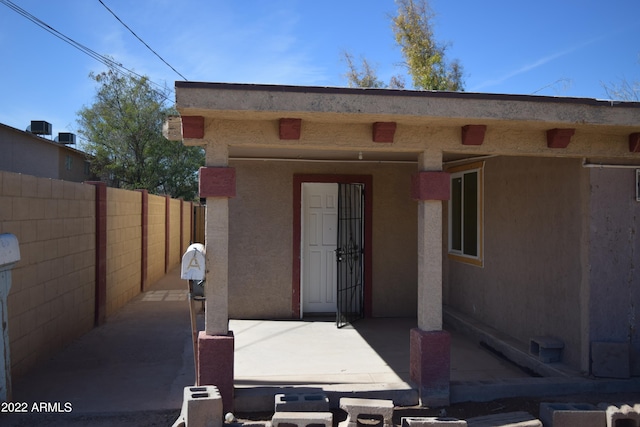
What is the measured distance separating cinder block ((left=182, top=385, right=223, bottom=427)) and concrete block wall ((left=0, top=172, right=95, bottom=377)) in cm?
243

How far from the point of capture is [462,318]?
25.3 feet

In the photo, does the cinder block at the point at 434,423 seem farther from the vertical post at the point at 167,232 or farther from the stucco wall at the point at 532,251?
the vertical post at the point at 167,232

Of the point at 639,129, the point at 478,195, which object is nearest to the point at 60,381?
the point at 478,195

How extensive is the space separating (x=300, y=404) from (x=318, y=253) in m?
4.26

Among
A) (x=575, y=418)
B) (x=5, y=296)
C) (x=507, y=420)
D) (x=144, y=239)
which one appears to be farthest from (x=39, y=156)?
(x=575, y=418)

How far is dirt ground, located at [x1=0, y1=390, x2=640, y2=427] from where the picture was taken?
457cm

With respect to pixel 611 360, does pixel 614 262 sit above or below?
above

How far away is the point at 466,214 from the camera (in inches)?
314

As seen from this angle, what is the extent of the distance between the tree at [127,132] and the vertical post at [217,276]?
63.9 ft

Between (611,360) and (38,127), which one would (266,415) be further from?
(38,127)

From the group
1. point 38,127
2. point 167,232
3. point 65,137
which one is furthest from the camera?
point 65,137

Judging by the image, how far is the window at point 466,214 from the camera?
7.53 metres

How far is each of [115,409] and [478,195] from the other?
5260 millimetres

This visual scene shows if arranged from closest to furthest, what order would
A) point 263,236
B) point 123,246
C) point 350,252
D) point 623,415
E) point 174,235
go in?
1. point 623,415
2. point 263,236
3. point 350,252
4. point 123,246
5. point 174,235
